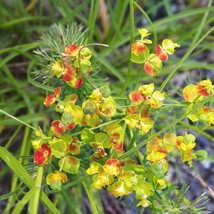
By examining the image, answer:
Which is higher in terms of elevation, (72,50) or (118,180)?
(72,50)

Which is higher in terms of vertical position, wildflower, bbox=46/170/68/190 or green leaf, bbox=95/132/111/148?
green leaf, bbox=95/132/111/148

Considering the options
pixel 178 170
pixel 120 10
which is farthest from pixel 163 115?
pixel 120 10

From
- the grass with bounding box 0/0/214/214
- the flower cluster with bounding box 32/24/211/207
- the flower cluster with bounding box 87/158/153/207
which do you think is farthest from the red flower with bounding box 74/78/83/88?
the grass with bounding box 0/0/214/214

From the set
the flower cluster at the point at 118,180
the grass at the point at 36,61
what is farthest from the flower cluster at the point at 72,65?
the grass at the point at 36,61

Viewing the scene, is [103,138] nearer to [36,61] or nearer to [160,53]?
[160,53]

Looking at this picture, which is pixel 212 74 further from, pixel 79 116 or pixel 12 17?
pixel 79 116

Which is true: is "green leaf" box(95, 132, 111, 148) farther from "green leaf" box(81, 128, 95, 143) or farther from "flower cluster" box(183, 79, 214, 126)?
"flower cluster" box(183, 79, 214, 126)

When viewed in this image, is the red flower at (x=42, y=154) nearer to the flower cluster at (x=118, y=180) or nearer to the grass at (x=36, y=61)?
the flower cluster at (x=118, y=180)

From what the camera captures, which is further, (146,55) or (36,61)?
(36,61)

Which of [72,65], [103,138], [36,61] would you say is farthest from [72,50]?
[36,61]
